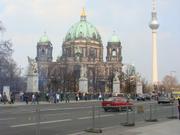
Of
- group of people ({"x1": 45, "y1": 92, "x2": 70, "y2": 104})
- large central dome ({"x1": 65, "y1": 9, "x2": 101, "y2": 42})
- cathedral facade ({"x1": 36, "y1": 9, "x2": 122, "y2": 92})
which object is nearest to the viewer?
group of people ({"x1": 45, "y1": 92, "x2": 70, "y2": 104})

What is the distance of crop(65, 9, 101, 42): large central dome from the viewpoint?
155m

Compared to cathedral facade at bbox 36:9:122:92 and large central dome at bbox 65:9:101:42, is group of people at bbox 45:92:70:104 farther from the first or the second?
large central dome at bbox 65:9:101:42

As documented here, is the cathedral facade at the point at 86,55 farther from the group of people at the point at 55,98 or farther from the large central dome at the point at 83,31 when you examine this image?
the group of people at the point at 55,98

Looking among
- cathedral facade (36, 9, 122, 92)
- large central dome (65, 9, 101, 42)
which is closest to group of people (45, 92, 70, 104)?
cathedral facade (36, 9, 122, 92)

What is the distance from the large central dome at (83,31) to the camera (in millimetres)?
154750

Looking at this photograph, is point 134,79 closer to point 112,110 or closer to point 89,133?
point 112,110

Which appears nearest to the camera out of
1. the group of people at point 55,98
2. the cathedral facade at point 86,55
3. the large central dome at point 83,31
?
the group of people at point 55,98

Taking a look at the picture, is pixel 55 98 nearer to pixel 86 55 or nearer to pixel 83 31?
pixel 86 55

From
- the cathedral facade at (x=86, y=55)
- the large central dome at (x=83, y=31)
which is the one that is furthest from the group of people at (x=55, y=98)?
the large central dome at (x=83, y=31)

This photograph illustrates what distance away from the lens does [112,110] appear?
3603 centimetres

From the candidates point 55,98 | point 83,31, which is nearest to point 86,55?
point 83,31

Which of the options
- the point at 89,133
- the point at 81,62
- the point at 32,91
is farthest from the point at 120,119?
the point at 81,62

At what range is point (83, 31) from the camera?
157000 millimetres

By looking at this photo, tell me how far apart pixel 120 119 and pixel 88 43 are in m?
127
